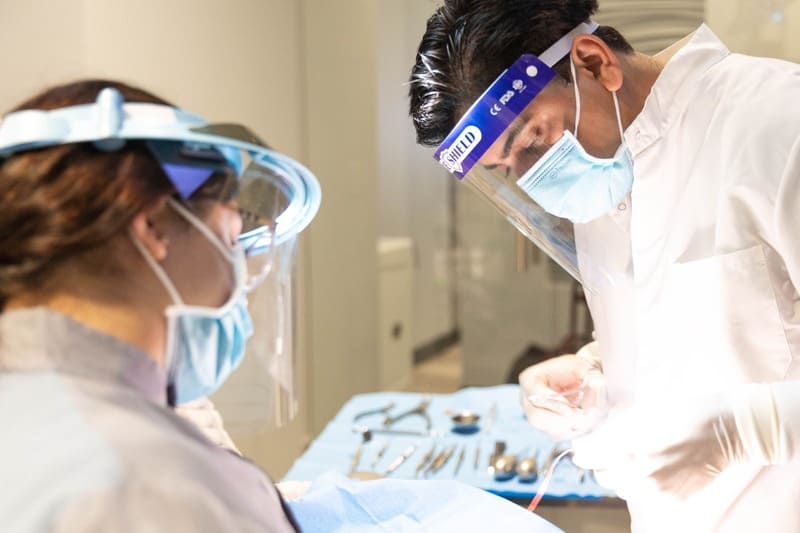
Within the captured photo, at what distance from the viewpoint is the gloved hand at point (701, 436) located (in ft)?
3.45

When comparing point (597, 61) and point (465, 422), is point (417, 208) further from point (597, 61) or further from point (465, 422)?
point (597, 61)

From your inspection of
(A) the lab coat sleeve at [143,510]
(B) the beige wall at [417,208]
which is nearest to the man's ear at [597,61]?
(A) the lab coat sleeve at [143,510]

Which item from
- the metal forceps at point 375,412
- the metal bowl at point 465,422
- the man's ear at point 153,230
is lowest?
the metal forceps at point 375,412

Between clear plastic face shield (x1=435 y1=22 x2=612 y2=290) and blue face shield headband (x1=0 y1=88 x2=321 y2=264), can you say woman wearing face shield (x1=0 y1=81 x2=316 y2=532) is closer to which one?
blue face shield headband (x1=0 y1=88 x2=321 y2=264)

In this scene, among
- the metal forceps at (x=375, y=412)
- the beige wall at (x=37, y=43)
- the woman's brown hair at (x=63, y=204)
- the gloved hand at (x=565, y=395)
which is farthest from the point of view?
the metal forceps at (x=375, y=412)

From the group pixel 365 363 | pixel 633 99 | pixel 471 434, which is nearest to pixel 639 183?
pixel 633 99

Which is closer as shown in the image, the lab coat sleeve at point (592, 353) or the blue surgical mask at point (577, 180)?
the blue surgical mask at point (577, 180)

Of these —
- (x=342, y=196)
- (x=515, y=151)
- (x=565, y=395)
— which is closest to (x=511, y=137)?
(x=515, y=151)

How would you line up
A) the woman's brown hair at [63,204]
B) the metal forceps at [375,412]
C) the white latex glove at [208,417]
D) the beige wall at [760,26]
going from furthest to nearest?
1. the beige wall at [760,26]
2. the metal forceps at [375,412]
3. the white latex glove at [208,417]
4. the woman's brown hair at [63,204]

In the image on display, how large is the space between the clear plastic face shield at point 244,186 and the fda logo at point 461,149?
30 cm

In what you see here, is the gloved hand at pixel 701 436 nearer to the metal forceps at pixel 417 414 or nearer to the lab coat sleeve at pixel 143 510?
the lab coat sleeve at pixel 143 510

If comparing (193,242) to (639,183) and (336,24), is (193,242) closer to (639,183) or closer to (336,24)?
(639,183)

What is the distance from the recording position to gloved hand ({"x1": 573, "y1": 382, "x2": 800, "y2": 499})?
105 cm

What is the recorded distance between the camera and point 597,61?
1.24 meters
